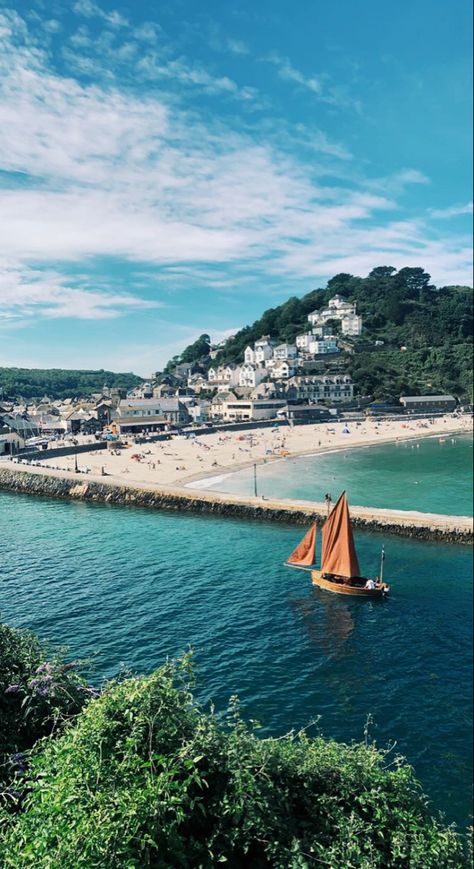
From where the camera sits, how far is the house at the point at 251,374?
234 ft

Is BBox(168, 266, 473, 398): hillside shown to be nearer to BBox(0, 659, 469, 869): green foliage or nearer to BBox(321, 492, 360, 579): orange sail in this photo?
BBox(321, 492, 360, 579): orange sail

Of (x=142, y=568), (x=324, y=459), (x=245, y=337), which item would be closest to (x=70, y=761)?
(x=142, y=568)

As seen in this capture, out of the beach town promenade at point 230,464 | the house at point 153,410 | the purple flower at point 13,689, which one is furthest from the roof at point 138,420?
the purple flower at point 13,689

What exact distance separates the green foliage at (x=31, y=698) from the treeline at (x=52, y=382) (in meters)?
5.17

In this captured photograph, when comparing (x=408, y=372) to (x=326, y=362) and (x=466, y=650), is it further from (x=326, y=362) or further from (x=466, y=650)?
(x=466, y=650)

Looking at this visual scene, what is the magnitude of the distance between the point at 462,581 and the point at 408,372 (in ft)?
173

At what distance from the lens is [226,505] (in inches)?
911

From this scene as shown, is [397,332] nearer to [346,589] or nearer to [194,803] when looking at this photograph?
[346,589]

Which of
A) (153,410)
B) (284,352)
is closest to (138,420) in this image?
(153,410)

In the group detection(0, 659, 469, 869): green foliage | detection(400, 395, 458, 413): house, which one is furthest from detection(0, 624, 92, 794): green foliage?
detection(400, 395, 458, 413): house

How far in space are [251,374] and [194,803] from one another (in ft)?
225

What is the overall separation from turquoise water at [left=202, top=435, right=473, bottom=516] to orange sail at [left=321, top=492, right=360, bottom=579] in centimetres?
724

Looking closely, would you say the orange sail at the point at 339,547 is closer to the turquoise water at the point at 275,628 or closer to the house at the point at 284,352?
the turquoise water at the point at 275,628

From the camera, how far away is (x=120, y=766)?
405 cm
